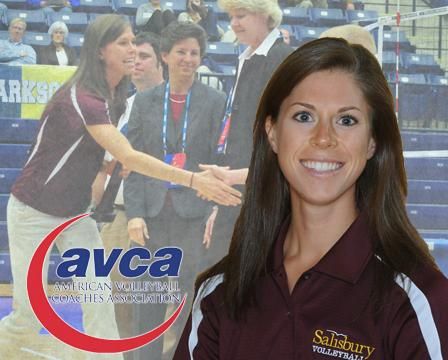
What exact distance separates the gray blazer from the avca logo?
6.77 feet

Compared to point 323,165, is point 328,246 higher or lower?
lower

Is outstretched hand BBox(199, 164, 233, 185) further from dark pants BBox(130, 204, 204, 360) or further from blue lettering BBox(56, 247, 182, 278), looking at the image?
blue lettering BBox(56, 247, 182, 278)

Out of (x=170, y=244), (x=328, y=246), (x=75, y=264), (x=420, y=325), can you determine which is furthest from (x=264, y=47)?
(x=420, y=325)

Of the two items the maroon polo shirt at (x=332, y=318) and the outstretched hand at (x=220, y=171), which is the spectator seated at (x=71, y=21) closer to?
the outstretched hand at (x=220, y=171)

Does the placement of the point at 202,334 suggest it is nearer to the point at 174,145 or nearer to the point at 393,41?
the point at 174,145

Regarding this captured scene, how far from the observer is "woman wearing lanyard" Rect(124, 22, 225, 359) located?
10.7 feet

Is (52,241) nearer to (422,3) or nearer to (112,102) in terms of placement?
(112,102)

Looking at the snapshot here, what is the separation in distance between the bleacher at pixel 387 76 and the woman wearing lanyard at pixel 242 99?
42 mm

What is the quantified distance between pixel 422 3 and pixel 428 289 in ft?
8.32

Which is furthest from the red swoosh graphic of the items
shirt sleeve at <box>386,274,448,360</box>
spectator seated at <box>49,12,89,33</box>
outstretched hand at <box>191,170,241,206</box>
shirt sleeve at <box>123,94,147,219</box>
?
shirt sleeve at <box>386,274,448,360</box>

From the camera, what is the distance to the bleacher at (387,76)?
3.21 m

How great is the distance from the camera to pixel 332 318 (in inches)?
48.4

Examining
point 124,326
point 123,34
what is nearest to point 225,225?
point 124,326

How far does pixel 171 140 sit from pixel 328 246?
198 cm
